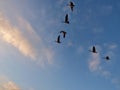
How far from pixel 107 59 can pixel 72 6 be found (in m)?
19.4

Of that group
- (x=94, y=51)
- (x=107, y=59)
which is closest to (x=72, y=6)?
(x=94, y=51)

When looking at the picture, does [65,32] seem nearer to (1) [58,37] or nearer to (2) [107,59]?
(1) [58,37]

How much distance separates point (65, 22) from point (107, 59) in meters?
20.3

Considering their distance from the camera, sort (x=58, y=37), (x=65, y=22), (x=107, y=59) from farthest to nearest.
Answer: (x=107, y=59), (x=58, y=37), (x=65, y=22)

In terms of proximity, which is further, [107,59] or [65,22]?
[107,59]

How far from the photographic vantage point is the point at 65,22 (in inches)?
2226

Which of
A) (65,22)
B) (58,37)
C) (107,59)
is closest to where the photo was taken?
(65,22)

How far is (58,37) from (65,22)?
5.09 metres

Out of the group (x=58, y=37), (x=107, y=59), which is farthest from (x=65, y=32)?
(x=107, y=59)

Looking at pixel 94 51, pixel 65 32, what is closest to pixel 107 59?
pixel 94 51

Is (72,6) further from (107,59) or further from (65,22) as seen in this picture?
(107,59)

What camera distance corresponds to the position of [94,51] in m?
63.3

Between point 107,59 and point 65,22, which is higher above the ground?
point 107,59

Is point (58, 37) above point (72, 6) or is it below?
below
